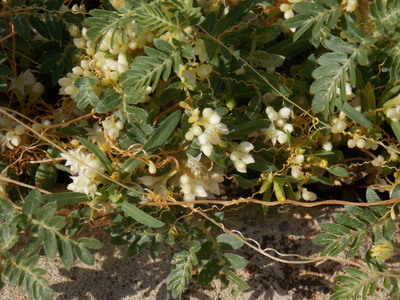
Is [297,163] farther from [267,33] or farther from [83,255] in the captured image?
[83,255]

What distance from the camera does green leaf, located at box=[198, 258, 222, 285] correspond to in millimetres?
1702

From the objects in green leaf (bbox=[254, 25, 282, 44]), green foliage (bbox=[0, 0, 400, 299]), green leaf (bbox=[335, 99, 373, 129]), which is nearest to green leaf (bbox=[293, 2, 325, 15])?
green foliage (bbox=[0, 0, 400, 299])

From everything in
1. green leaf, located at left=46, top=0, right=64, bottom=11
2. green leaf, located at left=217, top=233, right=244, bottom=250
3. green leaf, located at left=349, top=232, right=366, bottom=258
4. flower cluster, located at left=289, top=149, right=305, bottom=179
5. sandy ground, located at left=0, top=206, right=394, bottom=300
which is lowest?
sandy ground, located at left=0, top=206, right=394, bottom=300

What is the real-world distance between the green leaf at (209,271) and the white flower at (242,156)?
248 mm

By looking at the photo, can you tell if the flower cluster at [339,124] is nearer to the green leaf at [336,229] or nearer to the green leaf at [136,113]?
the green leaf at [336,229]

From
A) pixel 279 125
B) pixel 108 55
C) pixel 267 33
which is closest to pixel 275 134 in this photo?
pixel 279 125

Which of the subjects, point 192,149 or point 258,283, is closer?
point 192,149

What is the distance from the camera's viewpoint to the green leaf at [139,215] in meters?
1.58

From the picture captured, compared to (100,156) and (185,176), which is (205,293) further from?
(100,156)

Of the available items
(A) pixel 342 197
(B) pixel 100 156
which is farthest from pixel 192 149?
(A) pixel 342 197

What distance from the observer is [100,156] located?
1.63 m

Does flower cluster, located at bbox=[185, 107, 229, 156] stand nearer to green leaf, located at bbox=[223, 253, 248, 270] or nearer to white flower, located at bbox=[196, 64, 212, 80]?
white flower, located at bbox=[196, 64, 212, 80]

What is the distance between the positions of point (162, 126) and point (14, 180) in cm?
44

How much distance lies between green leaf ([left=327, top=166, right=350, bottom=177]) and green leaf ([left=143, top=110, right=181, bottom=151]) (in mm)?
422
